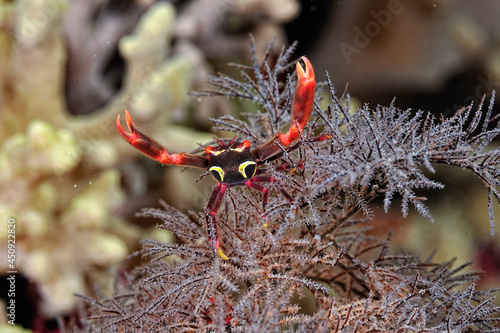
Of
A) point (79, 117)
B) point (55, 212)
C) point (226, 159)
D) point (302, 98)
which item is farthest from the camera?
point (79, 117)

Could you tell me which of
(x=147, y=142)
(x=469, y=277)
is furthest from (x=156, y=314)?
(x=469, y=277)

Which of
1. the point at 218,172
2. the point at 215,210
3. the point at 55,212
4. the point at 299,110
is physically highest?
the point at 299,110

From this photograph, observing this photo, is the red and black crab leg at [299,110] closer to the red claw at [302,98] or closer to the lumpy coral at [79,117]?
the red claw at [302,98]

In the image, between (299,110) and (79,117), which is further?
(79,117)

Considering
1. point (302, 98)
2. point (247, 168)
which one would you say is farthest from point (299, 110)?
point (247, 168)

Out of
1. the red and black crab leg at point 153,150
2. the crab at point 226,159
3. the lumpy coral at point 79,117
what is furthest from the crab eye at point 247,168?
the lumpy coral at point 79,117

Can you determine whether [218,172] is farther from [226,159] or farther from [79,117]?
[79,117]

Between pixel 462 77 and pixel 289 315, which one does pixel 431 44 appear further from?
pixel 289 315
